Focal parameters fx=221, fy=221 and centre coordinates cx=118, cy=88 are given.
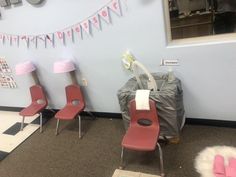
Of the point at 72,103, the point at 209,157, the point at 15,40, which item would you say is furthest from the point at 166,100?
the point at 15,40

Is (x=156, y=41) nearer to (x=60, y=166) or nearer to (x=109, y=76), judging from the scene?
(x=109, y=76)

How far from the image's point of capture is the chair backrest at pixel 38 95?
3.33 m

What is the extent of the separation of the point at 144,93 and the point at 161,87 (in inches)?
10.4

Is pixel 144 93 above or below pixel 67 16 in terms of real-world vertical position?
below

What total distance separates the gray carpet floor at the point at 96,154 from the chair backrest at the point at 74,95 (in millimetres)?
365

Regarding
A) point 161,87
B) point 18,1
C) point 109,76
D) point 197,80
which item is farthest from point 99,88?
point 18,1

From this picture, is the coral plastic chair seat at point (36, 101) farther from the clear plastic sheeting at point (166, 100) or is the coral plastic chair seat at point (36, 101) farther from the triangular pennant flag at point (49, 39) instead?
the clear plastic sheeting at point (166, 100)

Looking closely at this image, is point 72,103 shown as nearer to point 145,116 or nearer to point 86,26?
point 86,26

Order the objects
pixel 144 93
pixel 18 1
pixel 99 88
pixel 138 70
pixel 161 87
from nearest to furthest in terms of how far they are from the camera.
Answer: pixel 144 93
pixel 161 87
pixel 138 70
pixel 18 1
pixel 99 88

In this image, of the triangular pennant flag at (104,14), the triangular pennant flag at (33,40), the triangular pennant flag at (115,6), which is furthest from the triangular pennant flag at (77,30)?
the triangular pennant flag at (33,40)

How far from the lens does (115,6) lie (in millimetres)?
2375

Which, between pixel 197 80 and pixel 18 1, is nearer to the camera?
pixel 197 80

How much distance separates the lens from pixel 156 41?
2367mm

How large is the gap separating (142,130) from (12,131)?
7.06 ft
